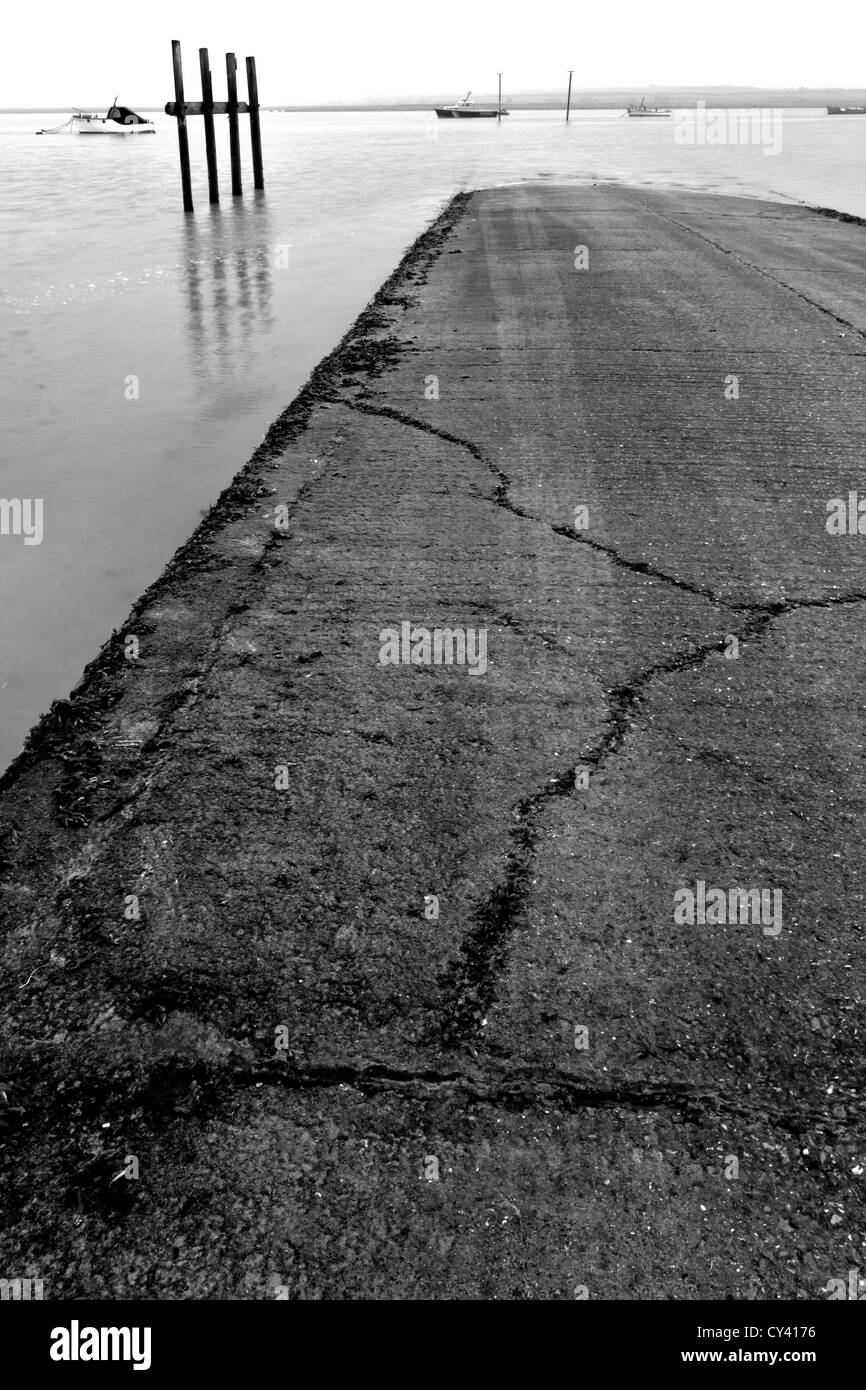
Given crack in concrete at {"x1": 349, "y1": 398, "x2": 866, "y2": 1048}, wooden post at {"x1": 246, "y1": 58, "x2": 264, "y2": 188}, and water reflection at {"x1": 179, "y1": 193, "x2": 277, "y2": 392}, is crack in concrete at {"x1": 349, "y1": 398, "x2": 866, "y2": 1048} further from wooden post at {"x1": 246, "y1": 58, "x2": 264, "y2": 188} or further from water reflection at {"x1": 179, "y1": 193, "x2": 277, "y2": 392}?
wooden post at {"x1": 246, "y1": 58, "x2": 264, "y2": 188}

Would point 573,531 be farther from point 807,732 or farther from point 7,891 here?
point 7,891

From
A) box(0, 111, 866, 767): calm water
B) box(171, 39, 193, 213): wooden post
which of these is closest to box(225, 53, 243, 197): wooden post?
box(0, 111, 866, 767): calm water

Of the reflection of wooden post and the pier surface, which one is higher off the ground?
the reflection of wooden post

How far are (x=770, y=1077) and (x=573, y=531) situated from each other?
10.2 ft

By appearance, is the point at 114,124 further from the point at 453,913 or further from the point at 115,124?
the point at 453,913

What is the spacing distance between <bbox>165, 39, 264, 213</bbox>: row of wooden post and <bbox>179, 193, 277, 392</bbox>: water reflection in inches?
53.0

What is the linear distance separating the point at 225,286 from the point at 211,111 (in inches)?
464

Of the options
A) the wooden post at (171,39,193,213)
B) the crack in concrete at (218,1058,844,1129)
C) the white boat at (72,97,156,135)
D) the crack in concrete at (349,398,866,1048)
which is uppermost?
the white boat at (72,97,156,135)

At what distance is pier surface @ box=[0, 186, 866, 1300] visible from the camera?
187 cm

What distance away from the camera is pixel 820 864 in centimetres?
269

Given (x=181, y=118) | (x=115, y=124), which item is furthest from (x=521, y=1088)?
(x=115, y=124)

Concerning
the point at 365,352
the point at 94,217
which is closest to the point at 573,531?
the point at 365,352
